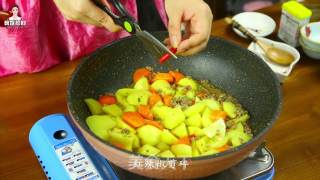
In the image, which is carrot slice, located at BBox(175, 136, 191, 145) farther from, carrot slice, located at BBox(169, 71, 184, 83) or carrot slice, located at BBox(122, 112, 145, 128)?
carrot slice, located at BBox(169, 71, 184, 83)

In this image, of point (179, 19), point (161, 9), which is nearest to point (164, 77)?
point (179, 19)

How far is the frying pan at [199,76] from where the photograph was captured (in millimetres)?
733

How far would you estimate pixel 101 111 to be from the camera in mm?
895

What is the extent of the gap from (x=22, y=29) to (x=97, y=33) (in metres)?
0.22

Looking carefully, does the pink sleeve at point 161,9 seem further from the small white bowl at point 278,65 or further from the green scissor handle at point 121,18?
the green scissor handle at point 121,18

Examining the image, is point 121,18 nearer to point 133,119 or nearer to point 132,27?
point 132,27

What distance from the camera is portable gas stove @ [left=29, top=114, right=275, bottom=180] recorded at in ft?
2.64

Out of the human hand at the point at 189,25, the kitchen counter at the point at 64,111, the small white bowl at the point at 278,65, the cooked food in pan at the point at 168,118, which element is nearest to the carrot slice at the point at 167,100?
the cooked food in pan at the point at 168,118

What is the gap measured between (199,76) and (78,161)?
0.39m

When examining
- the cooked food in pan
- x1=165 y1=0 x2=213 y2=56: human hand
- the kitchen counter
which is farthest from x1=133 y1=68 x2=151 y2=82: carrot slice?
the kitchen counter

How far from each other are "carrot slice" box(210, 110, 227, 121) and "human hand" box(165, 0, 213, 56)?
0.48ft

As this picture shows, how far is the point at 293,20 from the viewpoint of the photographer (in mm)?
1307

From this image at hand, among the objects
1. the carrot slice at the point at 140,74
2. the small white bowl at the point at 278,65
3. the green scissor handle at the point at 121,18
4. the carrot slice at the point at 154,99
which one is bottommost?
the small white bowl at the point at 278,65

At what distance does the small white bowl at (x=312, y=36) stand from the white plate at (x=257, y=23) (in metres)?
0.12
